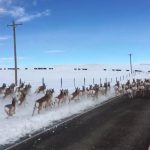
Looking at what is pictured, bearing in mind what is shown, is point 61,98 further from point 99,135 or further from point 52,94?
point 99,135

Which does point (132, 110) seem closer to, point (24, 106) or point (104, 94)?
point (24, 106)

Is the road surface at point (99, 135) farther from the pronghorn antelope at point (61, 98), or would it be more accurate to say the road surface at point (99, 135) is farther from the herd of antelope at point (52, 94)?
the pronghorn antelope at point (61, 98)

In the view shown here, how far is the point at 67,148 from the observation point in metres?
12.7

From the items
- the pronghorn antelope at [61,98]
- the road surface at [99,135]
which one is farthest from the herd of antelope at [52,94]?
the road surface at [99,135]

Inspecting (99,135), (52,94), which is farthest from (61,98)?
(99,135)

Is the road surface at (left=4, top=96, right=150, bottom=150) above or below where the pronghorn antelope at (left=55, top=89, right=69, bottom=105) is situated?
below

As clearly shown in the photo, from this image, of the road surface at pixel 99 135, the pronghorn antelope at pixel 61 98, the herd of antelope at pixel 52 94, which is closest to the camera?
the road surface at pixel 99 135

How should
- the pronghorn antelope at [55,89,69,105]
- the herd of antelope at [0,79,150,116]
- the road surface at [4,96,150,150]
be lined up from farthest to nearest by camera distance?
the pronghorn antelope at [55,89,69,105], the herd of antelope at [0,79,150,116], the road surface at [4,96,150,150]

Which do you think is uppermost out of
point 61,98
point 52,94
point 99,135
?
point 52,94

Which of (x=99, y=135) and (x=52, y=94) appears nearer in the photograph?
(x=99, y=135)

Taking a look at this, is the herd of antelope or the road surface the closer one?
the road surface

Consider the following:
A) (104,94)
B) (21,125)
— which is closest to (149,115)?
(21,125)

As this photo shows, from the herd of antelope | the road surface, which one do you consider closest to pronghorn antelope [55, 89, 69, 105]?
the herd of antelope

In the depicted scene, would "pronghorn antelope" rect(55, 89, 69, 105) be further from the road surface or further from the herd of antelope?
the road surface
